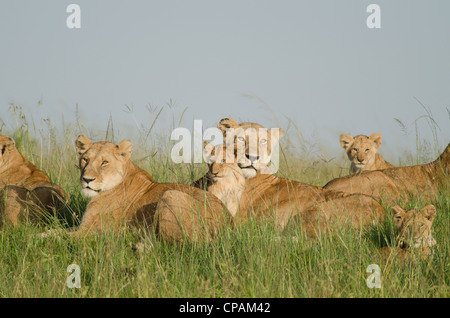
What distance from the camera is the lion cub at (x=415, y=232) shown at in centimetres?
544

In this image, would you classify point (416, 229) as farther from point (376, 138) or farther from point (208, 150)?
point (376, 138)

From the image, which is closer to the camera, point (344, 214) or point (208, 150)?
point (344, 214)

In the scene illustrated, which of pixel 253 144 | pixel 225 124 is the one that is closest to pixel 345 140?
pixel 225 124

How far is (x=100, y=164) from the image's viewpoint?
257 inches

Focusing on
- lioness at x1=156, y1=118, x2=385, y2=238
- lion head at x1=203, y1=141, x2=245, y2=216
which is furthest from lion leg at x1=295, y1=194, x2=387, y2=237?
lion head at x1=203, y1=141, x2=245, y2=216

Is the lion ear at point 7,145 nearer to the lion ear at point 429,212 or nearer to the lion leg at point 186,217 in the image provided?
the lion leg at point 186,217

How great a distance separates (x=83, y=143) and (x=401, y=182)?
414cm

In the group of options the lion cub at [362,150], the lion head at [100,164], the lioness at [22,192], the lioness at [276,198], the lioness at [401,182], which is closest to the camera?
the lioness at [276,198]

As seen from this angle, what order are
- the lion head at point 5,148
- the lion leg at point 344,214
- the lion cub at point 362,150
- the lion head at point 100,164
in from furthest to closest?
the lion cub at point 362,150 → the lion head at point 5,148 → the lion head at point 100,164 → the lion leg at point 344,214

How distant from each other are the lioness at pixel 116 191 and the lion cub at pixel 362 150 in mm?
3915

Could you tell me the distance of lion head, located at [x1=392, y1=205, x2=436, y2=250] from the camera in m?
5.47

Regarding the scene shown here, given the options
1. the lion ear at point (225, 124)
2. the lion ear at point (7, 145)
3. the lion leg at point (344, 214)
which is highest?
the lion ear at point (225, 124)

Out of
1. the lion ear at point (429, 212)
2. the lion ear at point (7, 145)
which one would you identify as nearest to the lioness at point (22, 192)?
the lion ear at point (7, 145)
